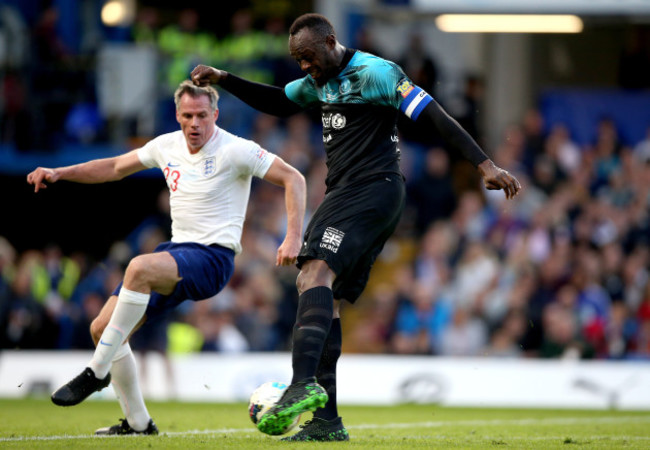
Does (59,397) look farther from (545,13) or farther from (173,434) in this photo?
(545,13)

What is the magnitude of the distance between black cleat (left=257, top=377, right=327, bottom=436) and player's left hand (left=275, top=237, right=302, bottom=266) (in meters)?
0.86

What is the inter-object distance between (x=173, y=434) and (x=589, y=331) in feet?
27.8

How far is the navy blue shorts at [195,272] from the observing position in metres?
6.91

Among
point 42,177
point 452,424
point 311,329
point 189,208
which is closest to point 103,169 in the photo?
point 42,177

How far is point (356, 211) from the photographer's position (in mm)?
6375

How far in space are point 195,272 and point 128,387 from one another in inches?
37.7

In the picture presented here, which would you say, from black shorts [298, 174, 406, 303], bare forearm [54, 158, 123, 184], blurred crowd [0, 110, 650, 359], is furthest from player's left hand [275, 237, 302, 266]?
blurred crowd [0, 110, 650, 359]

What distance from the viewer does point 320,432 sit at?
6.55m

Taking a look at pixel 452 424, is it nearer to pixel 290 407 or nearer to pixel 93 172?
pixel 290 407

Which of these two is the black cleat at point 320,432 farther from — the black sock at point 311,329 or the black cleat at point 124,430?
the black cleat at point 124,430

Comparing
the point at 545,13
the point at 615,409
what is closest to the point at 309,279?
the point at 615,409

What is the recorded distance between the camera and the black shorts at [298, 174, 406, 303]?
630cm

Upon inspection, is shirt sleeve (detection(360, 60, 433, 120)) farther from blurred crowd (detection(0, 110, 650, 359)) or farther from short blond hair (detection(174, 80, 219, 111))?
blurred crowd (detection(0, 110, 650, 359))

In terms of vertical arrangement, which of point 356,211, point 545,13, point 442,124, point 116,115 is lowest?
point 356,211
